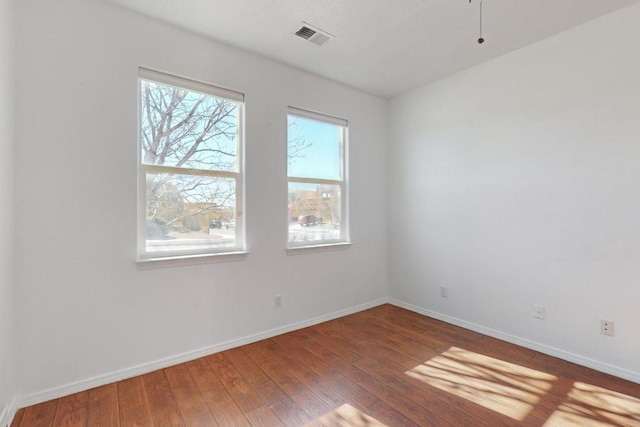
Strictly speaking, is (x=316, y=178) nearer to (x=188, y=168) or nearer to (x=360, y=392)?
(x=188, y=168)

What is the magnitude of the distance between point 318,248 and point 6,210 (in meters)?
2.45

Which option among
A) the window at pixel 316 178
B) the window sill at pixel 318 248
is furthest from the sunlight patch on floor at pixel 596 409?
the window at pixel 316 178

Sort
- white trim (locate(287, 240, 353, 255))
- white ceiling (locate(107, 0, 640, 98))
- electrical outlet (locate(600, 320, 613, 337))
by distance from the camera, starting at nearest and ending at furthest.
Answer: white ceiling (locate(107, 0, 640, 98)), electrical outlet (locate(600, 320, 613, 337)), white trim (locate(287, 240, 353, 255))

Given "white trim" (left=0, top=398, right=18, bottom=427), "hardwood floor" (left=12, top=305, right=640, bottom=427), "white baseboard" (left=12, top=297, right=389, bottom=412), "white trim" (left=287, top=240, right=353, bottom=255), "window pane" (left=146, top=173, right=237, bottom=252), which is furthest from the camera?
"white trim" (left=287, top=240, right=353, bottom=255)

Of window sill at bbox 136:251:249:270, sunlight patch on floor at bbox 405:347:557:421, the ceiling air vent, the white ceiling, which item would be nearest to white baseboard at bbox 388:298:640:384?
sunlight patch on floor at bbox 405:347:557:421

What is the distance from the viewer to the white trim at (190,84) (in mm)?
2311

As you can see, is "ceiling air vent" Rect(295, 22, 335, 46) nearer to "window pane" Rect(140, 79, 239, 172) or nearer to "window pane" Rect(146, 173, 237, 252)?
"window pane" Rect(140, 79, 239, 172)

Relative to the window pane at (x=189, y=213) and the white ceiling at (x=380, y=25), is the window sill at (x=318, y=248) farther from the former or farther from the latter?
the white ceiling at (x=380, y=25)

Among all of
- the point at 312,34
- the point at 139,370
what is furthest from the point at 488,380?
the point at 312,34

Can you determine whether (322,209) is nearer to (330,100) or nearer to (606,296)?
(330,100)

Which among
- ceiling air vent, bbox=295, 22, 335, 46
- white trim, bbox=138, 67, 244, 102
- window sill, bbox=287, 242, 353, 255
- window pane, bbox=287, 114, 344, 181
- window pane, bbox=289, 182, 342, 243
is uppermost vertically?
ceiling air vent, bbox=295, 22, 335, 46

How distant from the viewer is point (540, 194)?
2.61 m

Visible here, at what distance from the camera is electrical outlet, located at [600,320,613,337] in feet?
7.38

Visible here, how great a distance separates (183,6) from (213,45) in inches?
17.0
